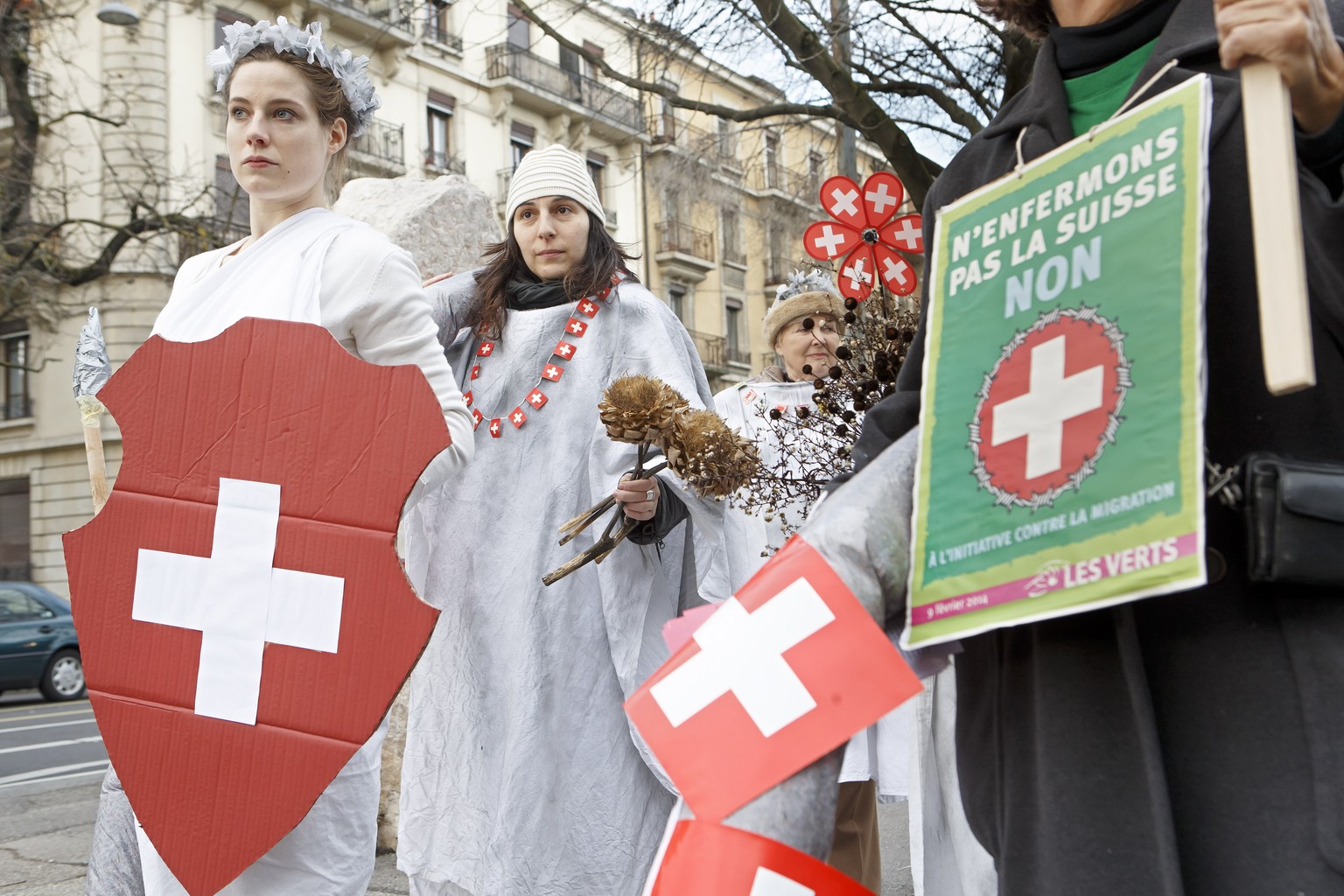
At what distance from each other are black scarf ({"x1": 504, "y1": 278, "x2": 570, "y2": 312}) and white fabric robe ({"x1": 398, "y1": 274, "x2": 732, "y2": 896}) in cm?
14

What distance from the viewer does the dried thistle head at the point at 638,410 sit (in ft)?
8.57

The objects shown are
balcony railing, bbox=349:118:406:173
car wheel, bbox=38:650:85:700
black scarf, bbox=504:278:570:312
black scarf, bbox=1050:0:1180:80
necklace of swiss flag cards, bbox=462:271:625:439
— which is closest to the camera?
black scarf, bbox=1050:0:1180:80

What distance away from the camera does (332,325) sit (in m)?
2.46

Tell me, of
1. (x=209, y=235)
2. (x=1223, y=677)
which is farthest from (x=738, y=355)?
(x=1223, y=677)

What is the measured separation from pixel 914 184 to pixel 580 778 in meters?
5.69

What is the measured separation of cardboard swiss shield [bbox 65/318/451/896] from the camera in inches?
84.9

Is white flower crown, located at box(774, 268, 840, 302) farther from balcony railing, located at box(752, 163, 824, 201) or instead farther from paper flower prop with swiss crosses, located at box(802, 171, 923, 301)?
balcony railing, located at box(752, 163, 824, 201)

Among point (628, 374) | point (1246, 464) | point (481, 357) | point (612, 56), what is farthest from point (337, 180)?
point (612, 56)

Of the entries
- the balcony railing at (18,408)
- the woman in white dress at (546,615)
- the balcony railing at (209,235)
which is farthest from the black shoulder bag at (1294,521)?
the balcony railing at (18,408)

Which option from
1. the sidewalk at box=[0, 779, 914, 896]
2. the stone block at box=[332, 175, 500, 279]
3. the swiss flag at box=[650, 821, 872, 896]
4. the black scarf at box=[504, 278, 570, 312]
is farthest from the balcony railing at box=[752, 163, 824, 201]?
the swiss flag at box=[650, 821, 872, 896]

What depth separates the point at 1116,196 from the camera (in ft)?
4.21

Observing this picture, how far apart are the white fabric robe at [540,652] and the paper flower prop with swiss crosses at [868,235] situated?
0.76m

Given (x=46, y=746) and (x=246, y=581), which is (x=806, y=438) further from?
(x=46, y=746)

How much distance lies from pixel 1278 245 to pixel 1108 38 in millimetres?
549
